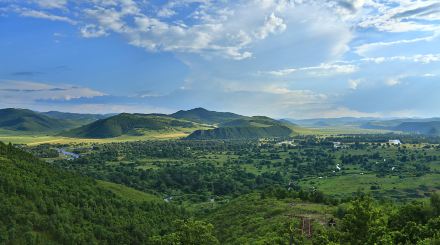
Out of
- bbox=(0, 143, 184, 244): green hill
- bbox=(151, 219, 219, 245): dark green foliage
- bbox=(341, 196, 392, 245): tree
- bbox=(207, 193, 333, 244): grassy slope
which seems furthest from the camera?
bbox=(0, 143, 184, 244): green hill

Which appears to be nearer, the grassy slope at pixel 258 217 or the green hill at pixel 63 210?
the grassy slope at pixel 258 217

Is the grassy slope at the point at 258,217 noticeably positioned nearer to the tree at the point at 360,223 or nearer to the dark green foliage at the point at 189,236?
the dark green foliage at the point at 189,236

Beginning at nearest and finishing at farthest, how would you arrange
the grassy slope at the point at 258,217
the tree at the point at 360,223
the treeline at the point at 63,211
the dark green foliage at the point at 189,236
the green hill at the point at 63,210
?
1. the tree at the point at 360,223
2. the dark green foliage at the point at 189,236
3. the grassy slope at the point at 258,217
4. the treeline at the point at 63,211
5. the green hill at the point at 63,210

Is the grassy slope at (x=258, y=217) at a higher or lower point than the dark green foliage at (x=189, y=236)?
lower

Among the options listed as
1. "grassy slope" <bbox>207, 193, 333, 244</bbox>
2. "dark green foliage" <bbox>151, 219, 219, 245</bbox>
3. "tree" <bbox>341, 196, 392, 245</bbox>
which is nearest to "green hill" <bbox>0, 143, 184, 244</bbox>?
"grassy slope" <bbox>207, 193, 333, 244</bbox>

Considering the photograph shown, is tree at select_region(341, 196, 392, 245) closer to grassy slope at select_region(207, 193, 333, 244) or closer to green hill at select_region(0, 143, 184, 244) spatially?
grassy slope at select_region(207, 193, 333, 244)

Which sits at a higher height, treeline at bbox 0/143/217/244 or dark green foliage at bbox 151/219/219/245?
dark green foliage at bbox 151/219/219/245

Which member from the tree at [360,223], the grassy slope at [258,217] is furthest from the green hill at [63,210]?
the tree at [360,223]

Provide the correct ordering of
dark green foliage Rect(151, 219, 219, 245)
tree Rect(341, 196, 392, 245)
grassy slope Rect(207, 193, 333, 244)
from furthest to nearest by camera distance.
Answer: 1. grassy slope Rect(207, 193, 333, 244)
2. dark green foliage Rect(151, 219, 219, 245)
3. tree Rect(341, 196, 392, 245)
